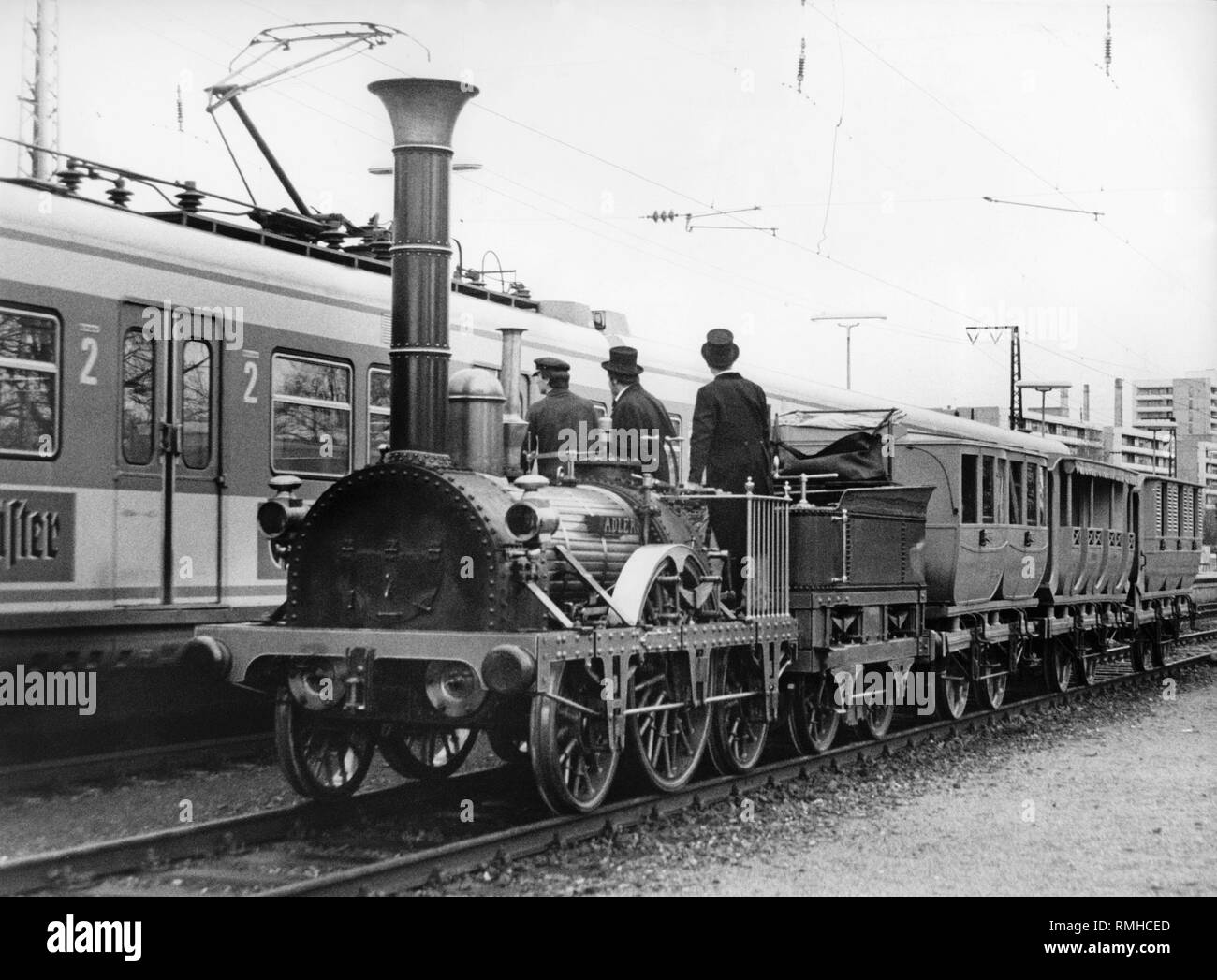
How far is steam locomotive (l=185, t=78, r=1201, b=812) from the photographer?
7.31 meters

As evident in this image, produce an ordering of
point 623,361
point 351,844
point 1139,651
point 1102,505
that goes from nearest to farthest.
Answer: point 351,844
point 623,361
point 1102,505
point 1139,651

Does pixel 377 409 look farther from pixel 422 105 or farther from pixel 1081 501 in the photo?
pixel 1081 501

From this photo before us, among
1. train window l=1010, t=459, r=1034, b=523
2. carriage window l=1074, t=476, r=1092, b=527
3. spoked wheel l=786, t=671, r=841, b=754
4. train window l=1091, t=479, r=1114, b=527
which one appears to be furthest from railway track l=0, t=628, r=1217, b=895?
train window l=1091, t=479, r=1114, b=527

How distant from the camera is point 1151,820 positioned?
8359 mm

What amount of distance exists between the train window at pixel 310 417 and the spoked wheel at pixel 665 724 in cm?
355

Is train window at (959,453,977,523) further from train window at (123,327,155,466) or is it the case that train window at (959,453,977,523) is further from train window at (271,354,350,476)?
train window at (123,327,155,466)

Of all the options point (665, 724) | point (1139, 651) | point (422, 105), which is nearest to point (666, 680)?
point (665, 724)

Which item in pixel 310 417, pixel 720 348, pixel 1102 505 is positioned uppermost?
pixel 720 348

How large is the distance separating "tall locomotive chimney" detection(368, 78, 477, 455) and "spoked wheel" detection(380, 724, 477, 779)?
1833 mm

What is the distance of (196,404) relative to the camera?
32.5ft

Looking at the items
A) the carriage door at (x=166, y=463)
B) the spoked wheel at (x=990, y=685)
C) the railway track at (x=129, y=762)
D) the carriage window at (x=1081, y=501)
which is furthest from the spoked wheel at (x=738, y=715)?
the carriage window at (x=1081, y=501)

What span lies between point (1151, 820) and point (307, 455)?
6.12 meters

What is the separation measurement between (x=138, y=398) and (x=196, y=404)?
18.2 inches

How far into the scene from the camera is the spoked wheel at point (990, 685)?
13.3m
